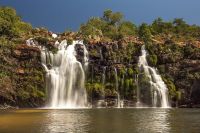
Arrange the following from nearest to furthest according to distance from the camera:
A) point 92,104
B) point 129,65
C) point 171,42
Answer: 1. point 92,104
2. point 129,65
3. point 171,42

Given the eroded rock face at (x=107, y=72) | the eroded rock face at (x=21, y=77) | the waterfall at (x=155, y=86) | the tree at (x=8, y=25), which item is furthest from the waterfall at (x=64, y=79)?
the waterfall at (x=155, y=86)

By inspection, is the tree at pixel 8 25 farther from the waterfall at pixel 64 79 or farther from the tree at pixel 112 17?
the tree at pixel 112 17

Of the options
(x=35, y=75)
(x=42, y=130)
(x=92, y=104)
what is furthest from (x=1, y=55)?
(x=42, y=130)

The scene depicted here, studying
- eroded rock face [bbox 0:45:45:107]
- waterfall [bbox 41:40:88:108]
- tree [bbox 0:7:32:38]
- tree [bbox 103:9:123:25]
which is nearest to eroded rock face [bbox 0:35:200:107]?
eroded rock face [bbox 0:45:45:107]

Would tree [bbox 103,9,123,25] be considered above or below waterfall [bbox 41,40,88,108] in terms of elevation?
above

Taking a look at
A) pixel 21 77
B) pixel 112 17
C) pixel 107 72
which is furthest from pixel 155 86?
pixel 112 17

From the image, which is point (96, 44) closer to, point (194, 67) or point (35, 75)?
point (35, 75)

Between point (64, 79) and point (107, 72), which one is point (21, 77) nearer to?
point (64, 79)

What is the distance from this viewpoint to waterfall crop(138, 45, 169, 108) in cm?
6355

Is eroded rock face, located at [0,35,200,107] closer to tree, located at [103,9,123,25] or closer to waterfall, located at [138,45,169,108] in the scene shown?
waterfall, located at [138,45,169,108]

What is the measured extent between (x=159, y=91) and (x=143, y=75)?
3.81m

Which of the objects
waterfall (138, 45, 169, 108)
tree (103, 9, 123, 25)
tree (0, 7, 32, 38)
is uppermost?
tree (103, 9, 123, 25)

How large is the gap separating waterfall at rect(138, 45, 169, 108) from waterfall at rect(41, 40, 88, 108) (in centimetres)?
1017

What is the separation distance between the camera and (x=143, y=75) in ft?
216
